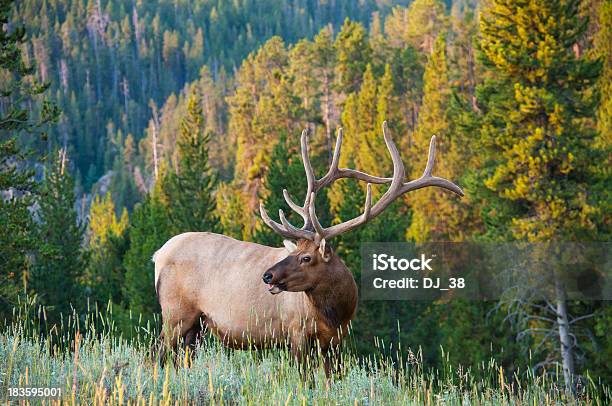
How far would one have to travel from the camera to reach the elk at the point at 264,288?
7016 millimetres

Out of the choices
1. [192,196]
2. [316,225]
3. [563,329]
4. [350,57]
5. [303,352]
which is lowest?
[563,329]

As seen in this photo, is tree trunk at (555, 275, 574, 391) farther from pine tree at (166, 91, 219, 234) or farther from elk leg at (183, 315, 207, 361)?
pine tree at (166, 91, 219, 234)

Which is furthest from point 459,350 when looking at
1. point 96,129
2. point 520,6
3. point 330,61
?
point 96,129

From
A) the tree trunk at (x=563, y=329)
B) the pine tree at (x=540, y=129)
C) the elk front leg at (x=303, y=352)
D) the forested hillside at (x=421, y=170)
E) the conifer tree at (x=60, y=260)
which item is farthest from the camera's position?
the conifer tree at (x=60, y=260)

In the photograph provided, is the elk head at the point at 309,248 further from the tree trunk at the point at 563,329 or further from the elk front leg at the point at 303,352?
the tree trunk at the point at 563,329

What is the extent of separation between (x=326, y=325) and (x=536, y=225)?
1754 cm

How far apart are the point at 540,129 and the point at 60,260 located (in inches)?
829

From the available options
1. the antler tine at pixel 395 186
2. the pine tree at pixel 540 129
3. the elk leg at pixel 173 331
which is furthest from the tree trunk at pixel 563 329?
the elk leg at pixel 173 331

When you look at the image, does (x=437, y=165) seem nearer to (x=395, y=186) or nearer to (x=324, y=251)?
(x=395, y=186)

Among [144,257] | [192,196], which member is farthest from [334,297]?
[192,196]

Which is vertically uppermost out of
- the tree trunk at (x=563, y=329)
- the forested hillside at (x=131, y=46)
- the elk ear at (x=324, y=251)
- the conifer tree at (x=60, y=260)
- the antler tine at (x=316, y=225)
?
the forested hillside at (x=131, y=46)

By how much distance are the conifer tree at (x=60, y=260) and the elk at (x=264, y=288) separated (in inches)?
1153

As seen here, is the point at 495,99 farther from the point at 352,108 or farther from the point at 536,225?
the point at 352,108

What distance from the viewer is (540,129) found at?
77.6ft
